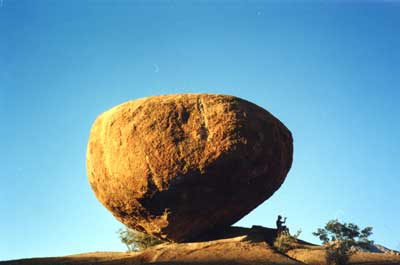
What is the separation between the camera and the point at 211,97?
57.4 feet

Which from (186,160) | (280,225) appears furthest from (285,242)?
(186,160)

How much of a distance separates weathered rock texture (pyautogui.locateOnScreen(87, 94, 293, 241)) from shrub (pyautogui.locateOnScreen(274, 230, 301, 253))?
1.65 m

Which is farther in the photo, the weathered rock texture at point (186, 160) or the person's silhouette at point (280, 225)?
the person's silhouette at point (280, 225)

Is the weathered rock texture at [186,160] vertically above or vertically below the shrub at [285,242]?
above

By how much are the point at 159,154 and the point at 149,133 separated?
0.83 metres

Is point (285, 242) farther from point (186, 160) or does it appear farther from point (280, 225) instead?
point (186, 160)

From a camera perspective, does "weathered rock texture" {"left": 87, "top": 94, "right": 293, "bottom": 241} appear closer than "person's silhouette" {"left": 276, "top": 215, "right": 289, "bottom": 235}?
Yes

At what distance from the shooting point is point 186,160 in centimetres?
1628

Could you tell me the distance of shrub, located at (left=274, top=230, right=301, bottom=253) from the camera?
17.5 metres

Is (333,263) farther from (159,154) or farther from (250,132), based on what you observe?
(159,154)

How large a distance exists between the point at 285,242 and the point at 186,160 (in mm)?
4845

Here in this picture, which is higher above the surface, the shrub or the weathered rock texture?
the weathered rock texture

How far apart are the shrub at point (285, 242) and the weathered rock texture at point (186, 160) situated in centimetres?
165

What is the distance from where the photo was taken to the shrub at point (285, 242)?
57.6 ft
